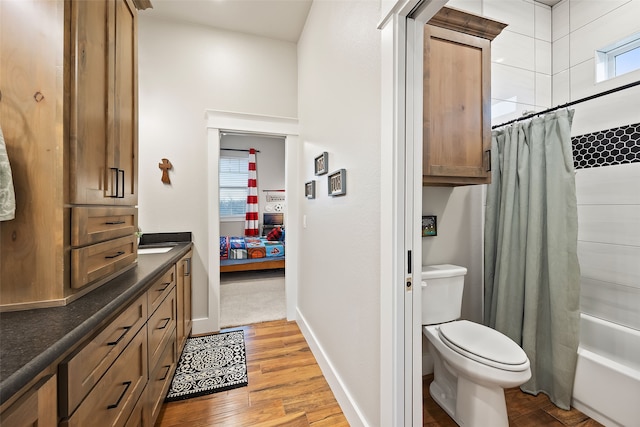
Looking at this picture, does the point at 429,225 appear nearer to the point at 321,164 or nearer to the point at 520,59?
the point at 321,164

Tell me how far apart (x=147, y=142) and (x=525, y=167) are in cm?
312

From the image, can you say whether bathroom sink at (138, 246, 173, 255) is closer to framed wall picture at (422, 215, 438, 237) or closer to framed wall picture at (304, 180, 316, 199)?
framed wall picture at (304, 180, 316, 199)

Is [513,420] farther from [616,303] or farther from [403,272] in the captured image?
[403,272]

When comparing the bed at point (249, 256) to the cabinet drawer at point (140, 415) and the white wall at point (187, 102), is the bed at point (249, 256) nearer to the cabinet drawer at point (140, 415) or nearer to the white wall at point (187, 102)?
the white wall at point (187, 102)

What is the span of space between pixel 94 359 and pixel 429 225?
1847 millimetres

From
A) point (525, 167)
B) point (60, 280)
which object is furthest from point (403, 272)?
point (525, 167)

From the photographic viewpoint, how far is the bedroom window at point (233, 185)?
5855mm

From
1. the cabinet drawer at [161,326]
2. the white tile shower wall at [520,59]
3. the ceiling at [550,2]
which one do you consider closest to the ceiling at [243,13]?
the white tile shower wall at [520,59]

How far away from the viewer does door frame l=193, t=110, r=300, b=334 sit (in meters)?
2.65

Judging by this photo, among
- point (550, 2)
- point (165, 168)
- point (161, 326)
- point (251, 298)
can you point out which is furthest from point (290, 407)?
point (550, 2)

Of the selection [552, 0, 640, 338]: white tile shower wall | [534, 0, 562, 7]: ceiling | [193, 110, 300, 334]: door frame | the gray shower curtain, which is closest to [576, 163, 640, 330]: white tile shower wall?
[552, 0, 640, 338]: white tile shower wall

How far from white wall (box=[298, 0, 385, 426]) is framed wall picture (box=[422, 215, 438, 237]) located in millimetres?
608

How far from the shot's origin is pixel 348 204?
162 cm

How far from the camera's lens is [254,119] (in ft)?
9.09
